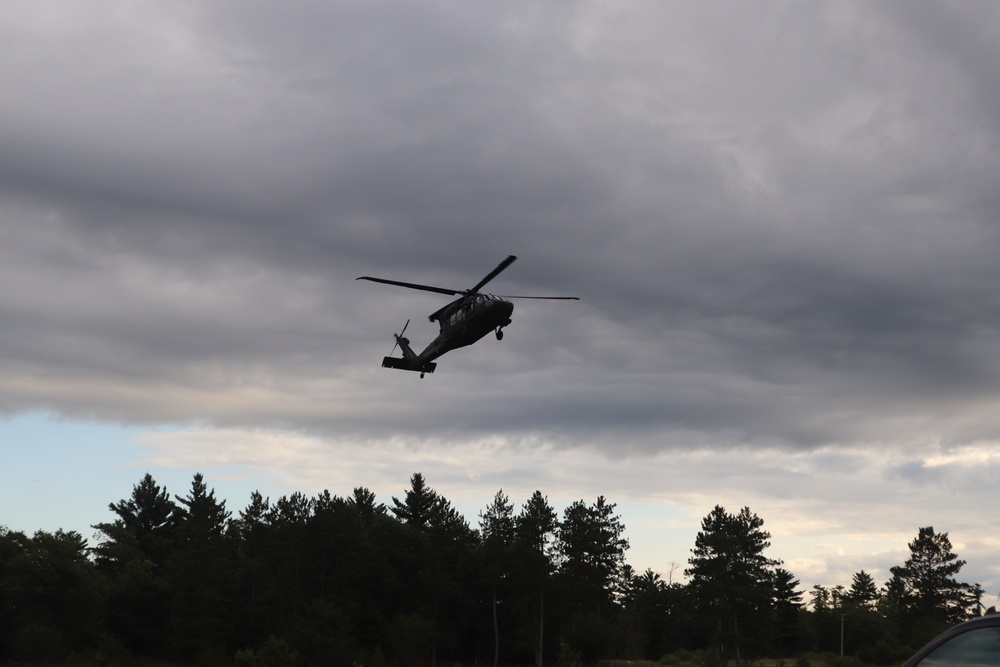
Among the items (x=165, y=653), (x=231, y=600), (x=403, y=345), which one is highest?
(x=403, y=345)

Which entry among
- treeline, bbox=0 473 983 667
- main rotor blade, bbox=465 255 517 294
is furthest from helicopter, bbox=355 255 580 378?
treeline, bbox=0 473 983 667

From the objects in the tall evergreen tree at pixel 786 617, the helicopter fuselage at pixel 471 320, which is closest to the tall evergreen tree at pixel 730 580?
the tall evergreen tree at pixel 786 617

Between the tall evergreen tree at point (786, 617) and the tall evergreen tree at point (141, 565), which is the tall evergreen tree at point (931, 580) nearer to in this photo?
the tall evergreen tree at point (786, 617)

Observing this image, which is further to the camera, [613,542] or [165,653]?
[613,542]

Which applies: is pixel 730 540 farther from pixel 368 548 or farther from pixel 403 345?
pixel 403 345

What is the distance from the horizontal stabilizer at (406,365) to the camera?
4797 centimetres

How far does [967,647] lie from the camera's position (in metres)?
5.80

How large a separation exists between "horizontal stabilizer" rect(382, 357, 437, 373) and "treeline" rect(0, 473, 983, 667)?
42314 millimetres

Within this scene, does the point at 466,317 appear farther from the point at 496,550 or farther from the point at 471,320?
the point at 496,550

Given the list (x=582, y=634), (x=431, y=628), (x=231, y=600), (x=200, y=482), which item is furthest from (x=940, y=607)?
(x=200, y=482)

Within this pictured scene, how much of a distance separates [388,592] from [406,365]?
5766 cm

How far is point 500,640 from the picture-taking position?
4112 inches

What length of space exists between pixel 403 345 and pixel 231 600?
169 feet

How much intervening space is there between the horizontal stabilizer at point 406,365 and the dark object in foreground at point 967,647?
4233 centimetres
